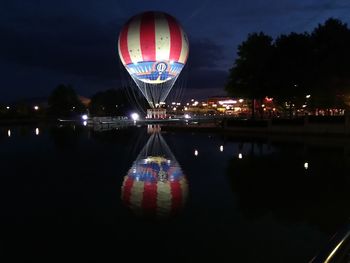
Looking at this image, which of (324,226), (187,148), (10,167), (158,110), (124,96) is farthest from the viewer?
(124,96)

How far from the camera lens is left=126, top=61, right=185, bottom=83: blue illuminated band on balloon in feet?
151

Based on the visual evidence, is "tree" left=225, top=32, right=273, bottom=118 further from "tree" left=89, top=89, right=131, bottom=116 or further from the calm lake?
"tree" left=89, top=89, right=131, bottom=116

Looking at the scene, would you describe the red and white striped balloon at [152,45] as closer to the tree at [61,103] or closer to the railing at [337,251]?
the railing at [337,251]

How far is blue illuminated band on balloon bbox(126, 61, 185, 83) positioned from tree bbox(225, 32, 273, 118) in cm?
829

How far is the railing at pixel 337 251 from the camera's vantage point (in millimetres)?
2664

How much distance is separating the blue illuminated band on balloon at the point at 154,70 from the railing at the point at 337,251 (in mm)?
43794

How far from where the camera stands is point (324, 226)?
9.05 meters

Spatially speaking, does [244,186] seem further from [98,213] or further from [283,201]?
[98,213]

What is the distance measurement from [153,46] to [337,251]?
4302 cm

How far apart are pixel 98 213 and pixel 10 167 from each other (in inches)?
416

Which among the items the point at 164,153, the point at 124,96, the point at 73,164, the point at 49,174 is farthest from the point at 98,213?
the point at 124,96

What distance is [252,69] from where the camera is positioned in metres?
48.8

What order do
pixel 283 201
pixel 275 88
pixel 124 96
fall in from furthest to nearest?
pixel 124 96
pixel 275 88
pixel 283 201

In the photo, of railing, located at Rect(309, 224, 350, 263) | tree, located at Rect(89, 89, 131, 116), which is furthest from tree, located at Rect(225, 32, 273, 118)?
tree, located at Rect(89, 89, 131, 116)
